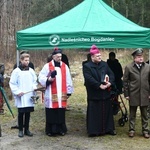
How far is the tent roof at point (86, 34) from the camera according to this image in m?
7.50

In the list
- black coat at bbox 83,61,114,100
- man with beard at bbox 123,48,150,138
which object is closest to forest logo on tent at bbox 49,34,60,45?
black coat at bbox 83,61,114,100

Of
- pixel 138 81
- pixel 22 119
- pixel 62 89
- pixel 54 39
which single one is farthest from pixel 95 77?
pixel 22 119

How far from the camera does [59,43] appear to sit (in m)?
7.65

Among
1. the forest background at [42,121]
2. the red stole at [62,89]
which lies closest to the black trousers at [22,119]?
the forest background at [42,121]

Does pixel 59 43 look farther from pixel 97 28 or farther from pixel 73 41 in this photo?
pixel 97 28

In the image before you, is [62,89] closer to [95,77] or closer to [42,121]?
[95,77]

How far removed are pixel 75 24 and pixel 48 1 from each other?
3173 cm

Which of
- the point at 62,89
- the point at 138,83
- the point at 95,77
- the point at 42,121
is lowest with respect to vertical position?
the point at 42,121

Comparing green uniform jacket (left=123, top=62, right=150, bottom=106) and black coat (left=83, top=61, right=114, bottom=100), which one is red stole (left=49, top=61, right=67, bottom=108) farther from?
green uniform jacket (left=123, top=62, right=150, bottom=106)

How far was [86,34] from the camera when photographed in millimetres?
7531

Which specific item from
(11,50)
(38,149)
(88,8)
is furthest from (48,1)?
(38,149)

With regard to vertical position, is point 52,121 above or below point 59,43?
below

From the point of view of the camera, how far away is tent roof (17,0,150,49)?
7.50 m

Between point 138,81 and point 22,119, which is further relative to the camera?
point 22,119
